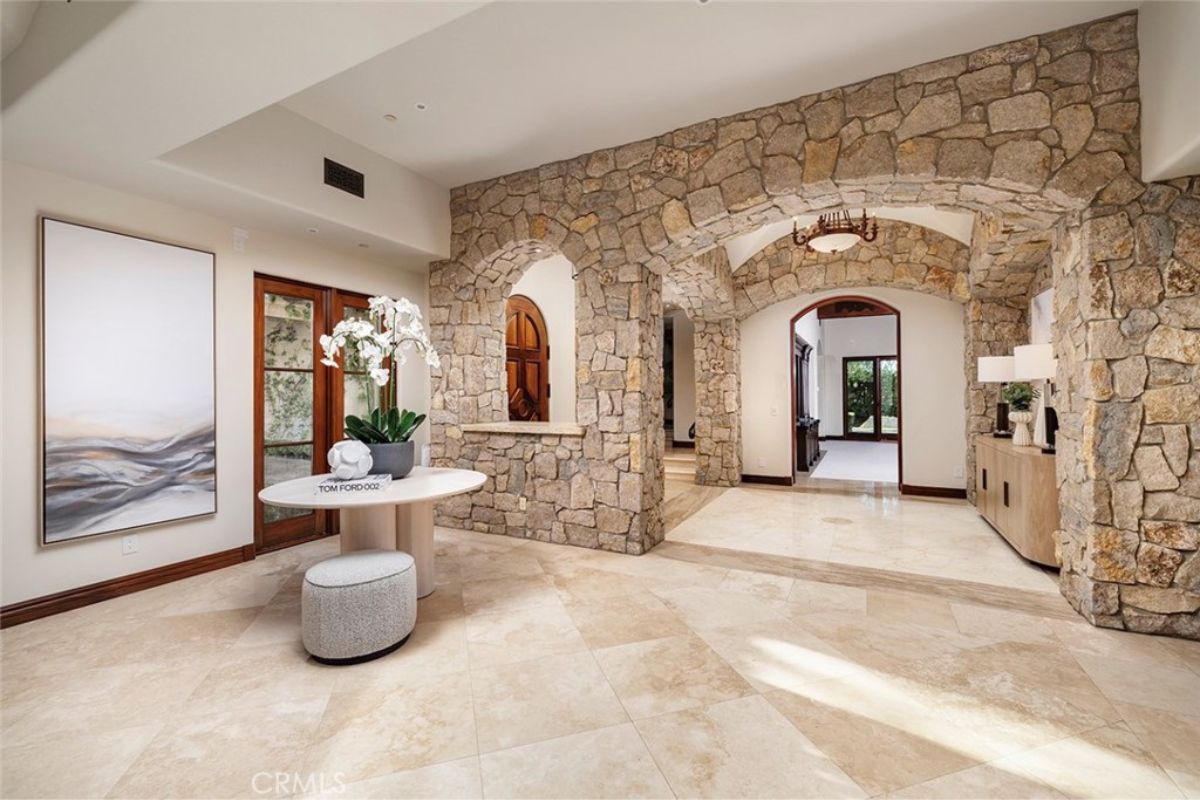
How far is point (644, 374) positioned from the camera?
380cm

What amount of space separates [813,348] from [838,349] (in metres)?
3.09

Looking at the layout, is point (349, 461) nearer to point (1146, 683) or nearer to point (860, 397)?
point (1146, 683)

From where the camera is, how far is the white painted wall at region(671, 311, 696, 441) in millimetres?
9398

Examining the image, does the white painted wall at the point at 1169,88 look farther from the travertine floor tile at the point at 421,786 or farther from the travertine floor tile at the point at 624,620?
the travertine floor tile at the point at 421,786

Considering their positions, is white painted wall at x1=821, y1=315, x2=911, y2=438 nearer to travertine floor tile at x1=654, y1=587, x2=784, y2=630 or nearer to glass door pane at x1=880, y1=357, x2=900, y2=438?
glass door pane at x1=880, y1=357, x2=900, y2=438

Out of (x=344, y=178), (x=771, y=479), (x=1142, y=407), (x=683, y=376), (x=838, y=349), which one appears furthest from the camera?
(x=838, y=349)

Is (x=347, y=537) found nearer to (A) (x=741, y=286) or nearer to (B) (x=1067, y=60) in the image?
(B) (x=1067, y=60)

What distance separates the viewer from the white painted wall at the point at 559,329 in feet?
22.7

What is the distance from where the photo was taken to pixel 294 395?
3.99 metres

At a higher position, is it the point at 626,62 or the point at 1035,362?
the point at 626,62

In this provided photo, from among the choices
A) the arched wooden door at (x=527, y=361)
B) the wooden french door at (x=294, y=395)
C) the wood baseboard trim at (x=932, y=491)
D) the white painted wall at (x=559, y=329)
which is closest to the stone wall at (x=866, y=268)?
the wood baseboard trim at (x=932, y=491)

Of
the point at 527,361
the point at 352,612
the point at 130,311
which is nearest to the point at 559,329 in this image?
the point at 527,361

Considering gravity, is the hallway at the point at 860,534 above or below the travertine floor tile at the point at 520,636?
above

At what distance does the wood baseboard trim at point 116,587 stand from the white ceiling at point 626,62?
3.10 meters
